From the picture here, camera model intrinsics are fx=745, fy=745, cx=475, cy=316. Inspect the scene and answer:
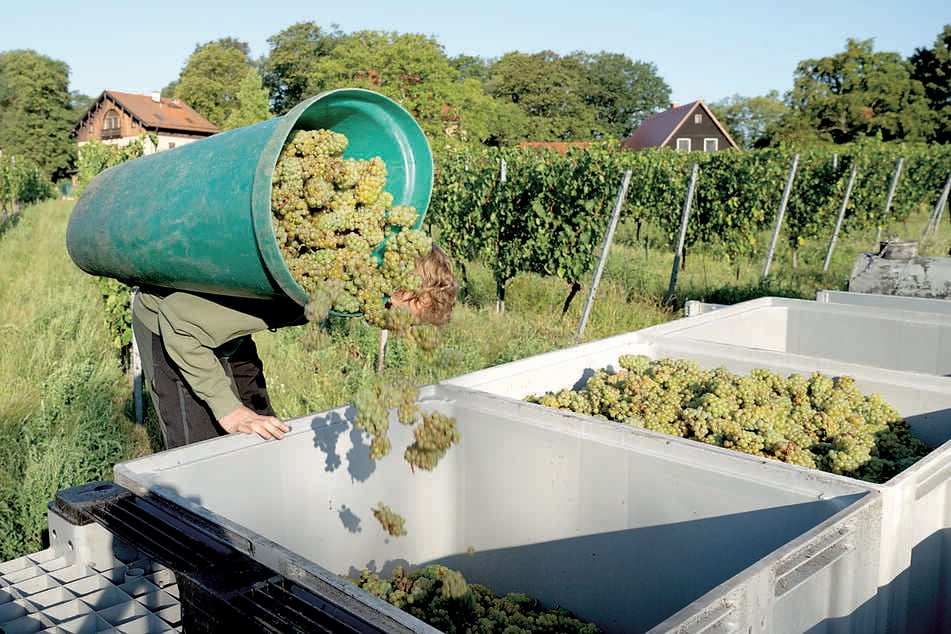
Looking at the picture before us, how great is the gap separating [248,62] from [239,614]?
73108 millimetres

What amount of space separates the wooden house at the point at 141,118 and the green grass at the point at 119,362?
40.7 m

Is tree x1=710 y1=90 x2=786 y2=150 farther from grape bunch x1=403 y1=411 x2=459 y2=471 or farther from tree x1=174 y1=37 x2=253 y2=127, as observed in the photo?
grape bunch x1=403 y1=411 x2=459 y2=471

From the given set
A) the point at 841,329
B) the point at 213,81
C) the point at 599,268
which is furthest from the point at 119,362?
the point at 213,81

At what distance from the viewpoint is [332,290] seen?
187cm

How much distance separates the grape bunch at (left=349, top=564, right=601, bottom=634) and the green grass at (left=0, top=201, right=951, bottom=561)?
1.99 feet

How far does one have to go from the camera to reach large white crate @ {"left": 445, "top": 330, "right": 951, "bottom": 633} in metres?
1.76

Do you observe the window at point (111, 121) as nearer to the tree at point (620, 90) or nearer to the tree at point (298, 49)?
the tree at point (298, 49)

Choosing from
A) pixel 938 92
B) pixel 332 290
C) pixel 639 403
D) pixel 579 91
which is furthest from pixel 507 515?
pixel 579 91

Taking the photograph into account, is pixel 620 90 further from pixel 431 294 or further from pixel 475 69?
pixel 431 294

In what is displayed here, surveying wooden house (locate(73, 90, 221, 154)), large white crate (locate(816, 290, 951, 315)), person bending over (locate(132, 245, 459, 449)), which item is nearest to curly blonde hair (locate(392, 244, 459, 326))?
person bending over (locate(132, 245, 459, 449))

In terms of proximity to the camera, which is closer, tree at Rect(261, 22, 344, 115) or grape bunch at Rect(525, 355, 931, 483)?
grape bunch at Rect(525, 355, 931, 483)

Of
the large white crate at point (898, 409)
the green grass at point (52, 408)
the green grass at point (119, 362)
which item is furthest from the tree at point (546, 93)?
the large white crate at point (898, 409)

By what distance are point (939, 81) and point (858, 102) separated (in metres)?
3.75

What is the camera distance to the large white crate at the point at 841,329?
3.85 metres
